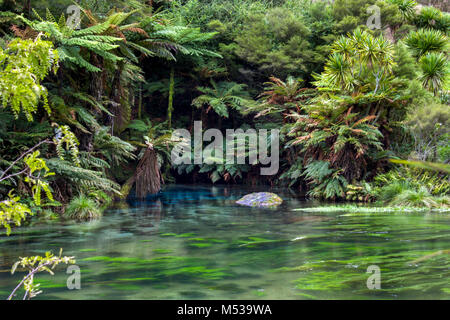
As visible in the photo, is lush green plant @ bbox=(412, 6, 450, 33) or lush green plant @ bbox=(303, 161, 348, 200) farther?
lush green plant @ bbox=(412, 6, 450, 33)

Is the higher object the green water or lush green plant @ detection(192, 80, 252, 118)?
lush green plant @ detection(192, 80, 252, 118)

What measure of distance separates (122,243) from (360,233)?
349cm

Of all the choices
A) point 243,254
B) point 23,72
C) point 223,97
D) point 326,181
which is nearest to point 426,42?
point 326,181

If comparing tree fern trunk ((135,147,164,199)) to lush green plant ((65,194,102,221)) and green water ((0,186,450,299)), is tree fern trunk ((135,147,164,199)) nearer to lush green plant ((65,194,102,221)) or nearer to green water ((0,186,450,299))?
green water ((0,186,450,299))

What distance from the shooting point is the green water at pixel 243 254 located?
3814 millimetres

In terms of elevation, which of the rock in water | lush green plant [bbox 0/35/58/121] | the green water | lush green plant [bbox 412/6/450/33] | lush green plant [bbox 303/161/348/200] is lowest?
the green water

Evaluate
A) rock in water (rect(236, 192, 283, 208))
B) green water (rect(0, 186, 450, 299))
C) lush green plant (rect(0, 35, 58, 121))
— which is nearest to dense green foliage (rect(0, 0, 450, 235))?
lush green plant (rect(0, 35, 58, 121))

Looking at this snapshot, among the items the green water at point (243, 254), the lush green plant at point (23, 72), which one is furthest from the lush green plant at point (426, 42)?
the lush green plant at point (23, 72)

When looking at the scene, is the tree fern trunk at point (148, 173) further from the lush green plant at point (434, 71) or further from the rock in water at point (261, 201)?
the lush green plant at point (434, 71)

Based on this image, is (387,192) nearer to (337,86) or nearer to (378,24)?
(337,86)

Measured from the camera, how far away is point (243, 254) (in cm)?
538

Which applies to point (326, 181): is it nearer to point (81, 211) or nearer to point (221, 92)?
point (81, 211)

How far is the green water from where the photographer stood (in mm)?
3814
